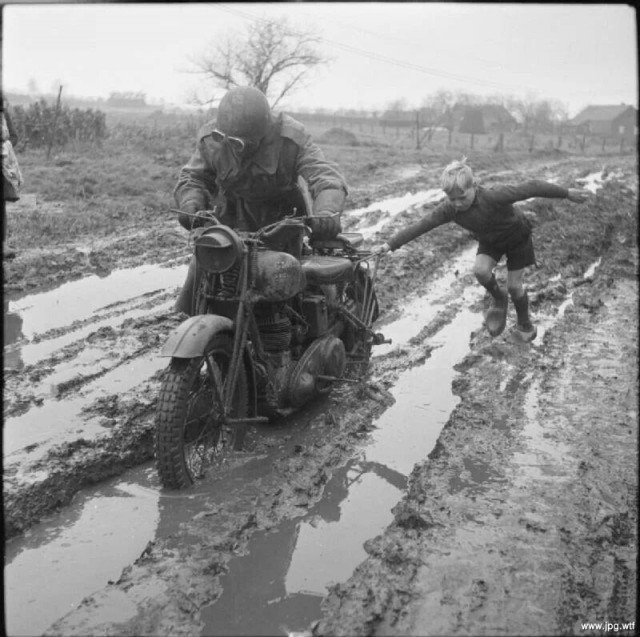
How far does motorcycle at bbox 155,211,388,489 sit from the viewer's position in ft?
13.1

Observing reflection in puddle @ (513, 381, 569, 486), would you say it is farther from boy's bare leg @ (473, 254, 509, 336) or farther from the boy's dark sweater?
the boy's dark sweater

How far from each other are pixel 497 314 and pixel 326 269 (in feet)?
8.25

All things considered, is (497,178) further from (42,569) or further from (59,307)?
(42,569)

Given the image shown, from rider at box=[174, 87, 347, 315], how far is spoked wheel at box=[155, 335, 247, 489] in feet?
2.34

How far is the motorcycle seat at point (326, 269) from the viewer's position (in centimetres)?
505

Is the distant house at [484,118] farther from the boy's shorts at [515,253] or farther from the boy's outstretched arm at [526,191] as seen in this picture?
the boy's outstretched arm at [526,191]

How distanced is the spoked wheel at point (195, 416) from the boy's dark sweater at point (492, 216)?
248 centimetres

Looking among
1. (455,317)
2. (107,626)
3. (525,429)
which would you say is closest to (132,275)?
(455,317)

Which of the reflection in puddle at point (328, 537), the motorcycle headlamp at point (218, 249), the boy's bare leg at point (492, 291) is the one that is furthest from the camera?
the boy's bare leg at point (492, 291)

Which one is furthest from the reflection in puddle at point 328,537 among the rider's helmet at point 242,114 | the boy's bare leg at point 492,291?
the rider's helmet at point 242,114

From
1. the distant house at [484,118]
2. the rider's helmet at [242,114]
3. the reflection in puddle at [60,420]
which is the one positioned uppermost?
the distant house at [484,118]

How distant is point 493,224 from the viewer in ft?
22.5

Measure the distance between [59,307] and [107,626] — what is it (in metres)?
5.07

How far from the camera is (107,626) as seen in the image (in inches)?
118
